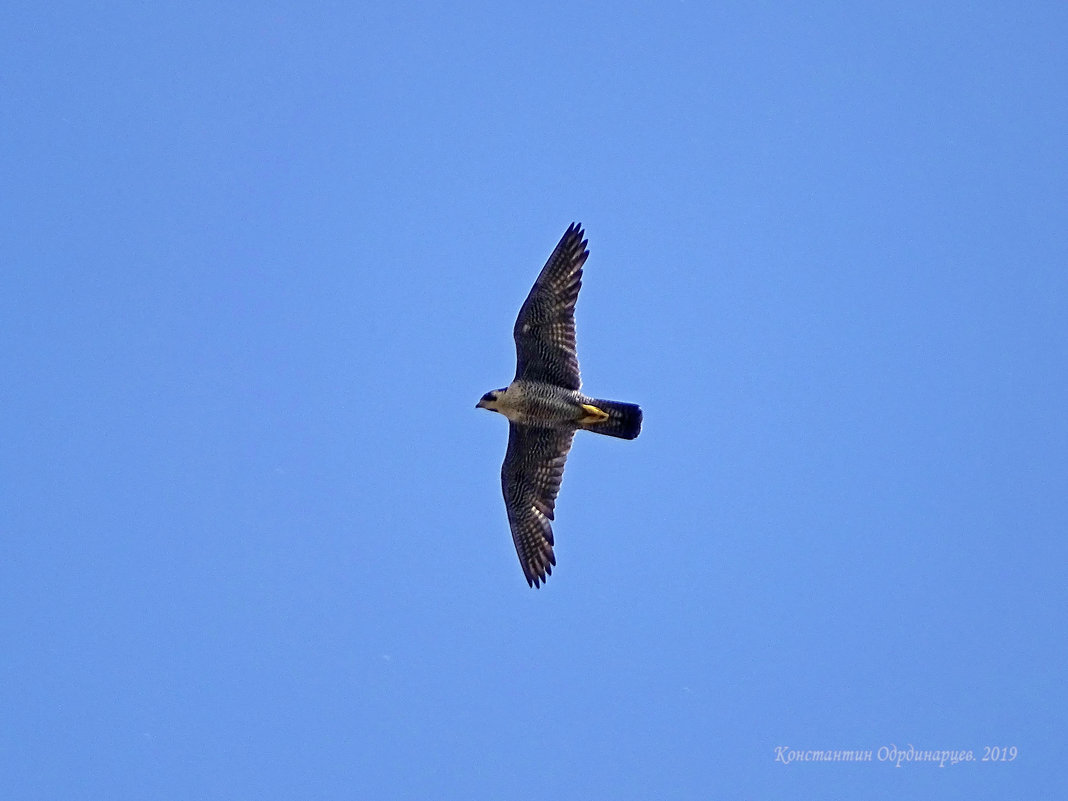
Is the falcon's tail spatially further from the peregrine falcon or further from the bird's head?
the bird's head

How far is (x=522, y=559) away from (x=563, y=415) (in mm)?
1858

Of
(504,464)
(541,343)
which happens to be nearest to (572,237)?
(541,343)

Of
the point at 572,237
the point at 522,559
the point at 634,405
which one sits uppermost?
the point at 572,237

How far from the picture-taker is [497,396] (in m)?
18.0

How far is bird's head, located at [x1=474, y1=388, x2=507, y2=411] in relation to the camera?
707 inches

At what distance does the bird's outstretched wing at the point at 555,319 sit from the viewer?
1748 centimetres

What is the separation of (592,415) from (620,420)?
0.32 meters

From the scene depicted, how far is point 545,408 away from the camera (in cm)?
1783

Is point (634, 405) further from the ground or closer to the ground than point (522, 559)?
further from the ground

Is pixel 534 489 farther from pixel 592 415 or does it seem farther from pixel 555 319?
pixel 555 319

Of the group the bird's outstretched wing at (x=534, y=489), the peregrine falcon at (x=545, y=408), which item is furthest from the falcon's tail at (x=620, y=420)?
the bird's outstretched wing at (x=534, y=489)

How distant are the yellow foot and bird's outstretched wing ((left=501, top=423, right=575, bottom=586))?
0.66m

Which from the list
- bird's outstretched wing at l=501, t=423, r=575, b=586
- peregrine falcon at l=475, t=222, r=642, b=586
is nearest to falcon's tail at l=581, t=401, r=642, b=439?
peregrine falcon at l=475, t=222, r=642, b=586

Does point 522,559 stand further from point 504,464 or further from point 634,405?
point 634,405
